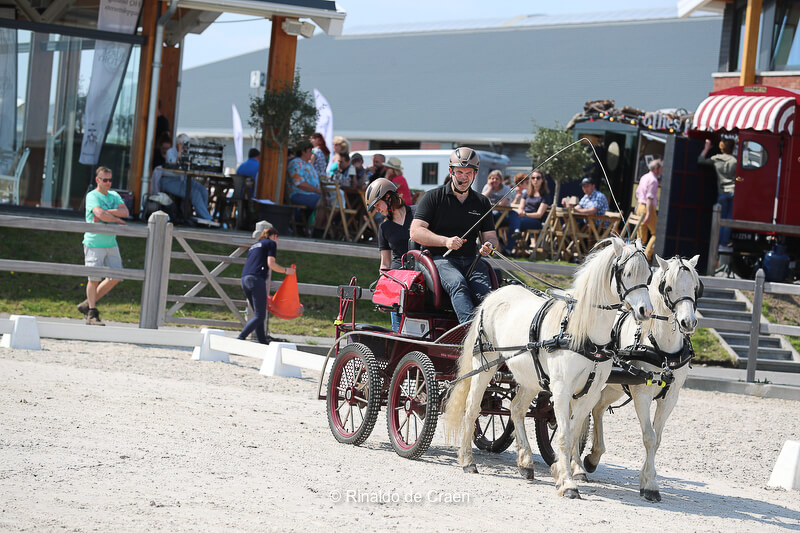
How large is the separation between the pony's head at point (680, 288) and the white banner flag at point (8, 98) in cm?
1432

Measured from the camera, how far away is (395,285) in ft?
26.9

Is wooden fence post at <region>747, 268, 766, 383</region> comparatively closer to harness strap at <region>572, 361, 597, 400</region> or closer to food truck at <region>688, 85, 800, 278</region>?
food truck at <region>688, 85, 800, 278</region>

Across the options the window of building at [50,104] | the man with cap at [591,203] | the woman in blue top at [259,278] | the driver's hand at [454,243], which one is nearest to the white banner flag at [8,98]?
the window of building at [50,104]

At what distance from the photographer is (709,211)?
19.2 metres

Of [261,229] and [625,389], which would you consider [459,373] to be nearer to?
[625,389]

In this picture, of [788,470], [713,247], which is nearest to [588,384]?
[788,470]

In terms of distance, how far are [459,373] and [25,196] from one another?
12.9m

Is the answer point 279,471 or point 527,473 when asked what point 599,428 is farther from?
point 279,471

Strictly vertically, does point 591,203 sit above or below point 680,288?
above

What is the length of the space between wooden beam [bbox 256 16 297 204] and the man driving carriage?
12.0m

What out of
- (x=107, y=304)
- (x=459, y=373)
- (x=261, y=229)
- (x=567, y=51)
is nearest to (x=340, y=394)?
(x=459, y=373)

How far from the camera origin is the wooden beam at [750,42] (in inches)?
829

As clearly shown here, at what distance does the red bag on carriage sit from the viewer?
26.4 ft

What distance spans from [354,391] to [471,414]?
1.20m
